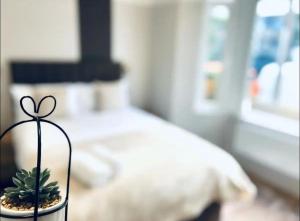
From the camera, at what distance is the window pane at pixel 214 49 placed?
285 cm

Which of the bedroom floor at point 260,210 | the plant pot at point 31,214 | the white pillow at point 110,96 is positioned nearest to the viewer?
the plant pot at point 31,214

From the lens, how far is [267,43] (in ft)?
6.01

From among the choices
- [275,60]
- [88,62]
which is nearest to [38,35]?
[88,62]

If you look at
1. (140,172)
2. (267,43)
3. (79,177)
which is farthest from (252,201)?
(79,177)

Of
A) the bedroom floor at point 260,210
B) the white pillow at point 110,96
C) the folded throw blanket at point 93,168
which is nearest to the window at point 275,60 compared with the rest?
the bedroom floor at point 260,210

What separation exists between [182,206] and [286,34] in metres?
1.27

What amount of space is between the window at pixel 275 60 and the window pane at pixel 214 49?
0.87 m

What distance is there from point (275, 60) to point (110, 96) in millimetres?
1869

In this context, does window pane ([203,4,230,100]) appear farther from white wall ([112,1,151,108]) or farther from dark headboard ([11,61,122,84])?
dark headboard ([11,61,122,84])

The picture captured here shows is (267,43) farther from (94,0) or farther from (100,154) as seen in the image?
(94,0)

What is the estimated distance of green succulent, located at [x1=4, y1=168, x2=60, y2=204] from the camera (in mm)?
583

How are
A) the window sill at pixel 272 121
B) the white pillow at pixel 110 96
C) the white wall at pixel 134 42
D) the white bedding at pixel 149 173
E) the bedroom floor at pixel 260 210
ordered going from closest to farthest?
the window sill at pixel 272 121
the white bedding at pixel 149 173
the bedroom floor at pixel 260 210
the white pillow at pixel 110 96
the white wall at pixel 134 42

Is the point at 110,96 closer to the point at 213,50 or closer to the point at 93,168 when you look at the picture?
the point at 213,50

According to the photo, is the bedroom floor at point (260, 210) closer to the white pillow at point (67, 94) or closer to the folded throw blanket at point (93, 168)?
the folded throw blanket at point (93, 168)
